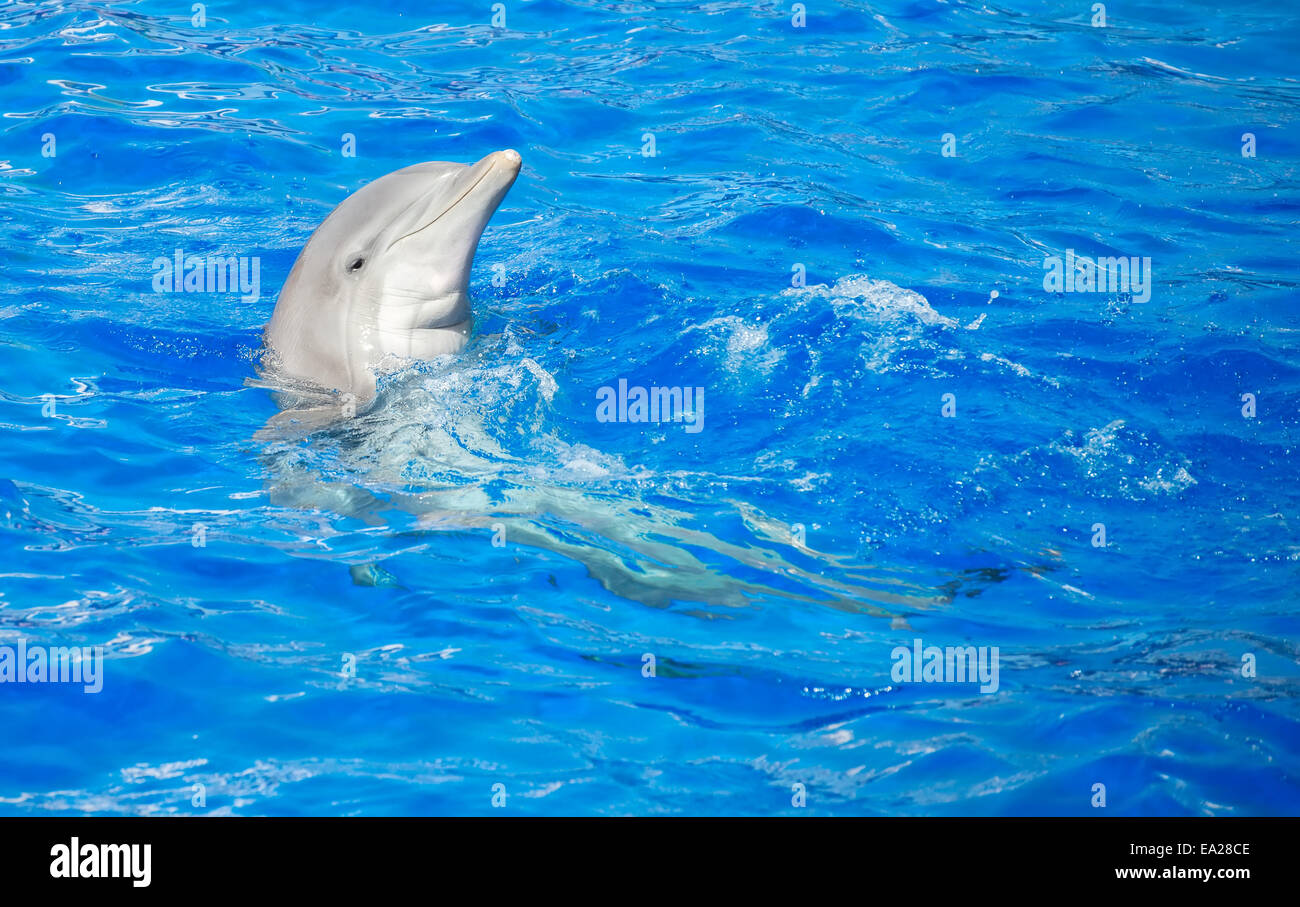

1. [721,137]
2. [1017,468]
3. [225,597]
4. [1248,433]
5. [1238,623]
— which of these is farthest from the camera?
[721,137]

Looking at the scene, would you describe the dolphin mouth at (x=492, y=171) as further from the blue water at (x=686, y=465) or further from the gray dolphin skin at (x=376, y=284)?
the blue water at (x=686, y=465)

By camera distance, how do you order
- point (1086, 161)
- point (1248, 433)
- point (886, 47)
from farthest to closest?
point (886, 47) → point (1086, 161) → point (1248, 433)

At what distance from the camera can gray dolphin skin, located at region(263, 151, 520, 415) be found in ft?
18.1

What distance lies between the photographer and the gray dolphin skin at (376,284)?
5531 millimetres

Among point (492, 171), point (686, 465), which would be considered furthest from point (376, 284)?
point (686, 465)

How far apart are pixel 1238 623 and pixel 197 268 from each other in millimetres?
6012

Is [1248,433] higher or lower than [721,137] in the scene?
lower

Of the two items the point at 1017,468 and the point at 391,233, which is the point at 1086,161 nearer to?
the point at 1017,468

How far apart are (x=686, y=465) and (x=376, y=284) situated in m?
1.55

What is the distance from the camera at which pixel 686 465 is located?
218 inches

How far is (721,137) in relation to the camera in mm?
9797

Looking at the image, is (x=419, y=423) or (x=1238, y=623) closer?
(x=1238, y=623)
